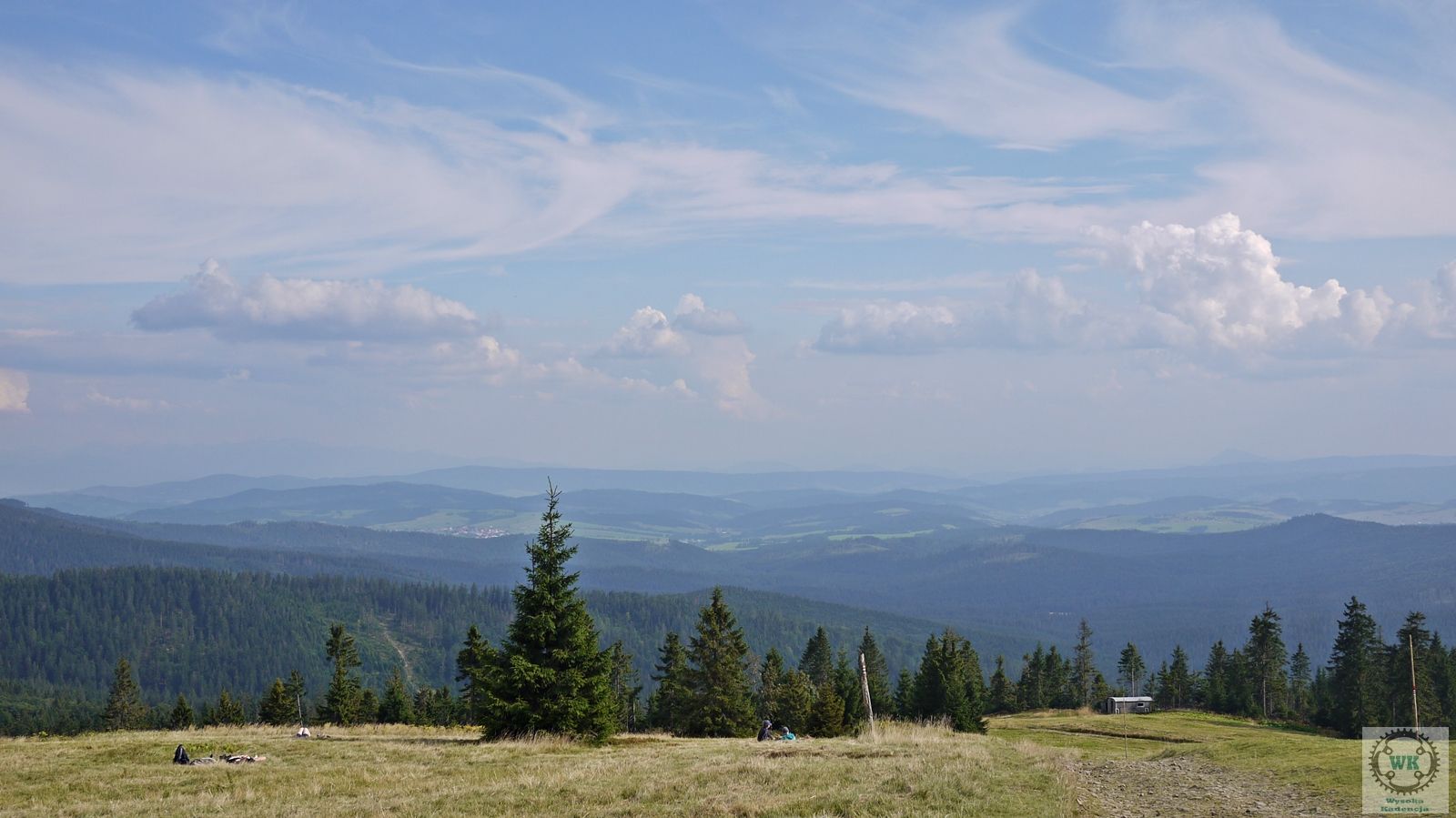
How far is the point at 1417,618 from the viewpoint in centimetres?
8150

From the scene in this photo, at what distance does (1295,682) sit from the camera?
119750mm

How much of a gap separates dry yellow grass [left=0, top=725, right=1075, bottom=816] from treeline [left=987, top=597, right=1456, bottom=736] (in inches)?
1858

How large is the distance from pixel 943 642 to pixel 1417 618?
4299 centimetres

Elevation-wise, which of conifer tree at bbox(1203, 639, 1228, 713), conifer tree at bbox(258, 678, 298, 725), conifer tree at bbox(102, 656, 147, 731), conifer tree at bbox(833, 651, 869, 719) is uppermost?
conifer tree at bbox(833, 651, 869, 719)

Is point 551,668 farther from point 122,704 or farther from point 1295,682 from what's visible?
point 1295,682

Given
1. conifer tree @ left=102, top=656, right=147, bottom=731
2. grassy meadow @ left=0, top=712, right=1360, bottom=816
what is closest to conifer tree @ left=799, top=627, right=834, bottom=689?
grassy meadow @ left=0, top=712, right=1360, bottom=816

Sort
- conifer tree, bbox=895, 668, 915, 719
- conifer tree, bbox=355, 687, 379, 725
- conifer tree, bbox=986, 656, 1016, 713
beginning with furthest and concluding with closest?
conifer tree, bbox=986, 656, 1016, 713, conifer tree, bbox=355, 687, 379, 725, conifer tree, bbox=895, 668, 915, 719

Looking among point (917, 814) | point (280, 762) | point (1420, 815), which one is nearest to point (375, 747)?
point (280, 762)

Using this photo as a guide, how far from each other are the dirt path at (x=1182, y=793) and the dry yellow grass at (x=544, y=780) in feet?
2.76

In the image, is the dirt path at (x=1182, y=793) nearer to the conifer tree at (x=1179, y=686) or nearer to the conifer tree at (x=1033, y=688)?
the conifer tree at (x=1033, y=688)

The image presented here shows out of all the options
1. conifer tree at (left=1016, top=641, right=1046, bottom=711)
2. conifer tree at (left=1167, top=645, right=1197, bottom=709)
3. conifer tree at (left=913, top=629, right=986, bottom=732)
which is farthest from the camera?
conifer tree at (left=1016, top=641, right=1046, bottom=711)

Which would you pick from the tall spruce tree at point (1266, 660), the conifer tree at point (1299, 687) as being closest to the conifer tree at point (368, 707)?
the tall spruce tree at point (1266, 660)

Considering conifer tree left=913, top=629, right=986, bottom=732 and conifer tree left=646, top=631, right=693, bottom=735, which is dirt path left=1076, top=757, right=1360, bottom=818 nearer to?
conifer tree left=913, top=629, right=986, bottom=732

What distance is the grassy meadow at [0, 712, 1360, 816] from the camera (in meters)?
19.5
